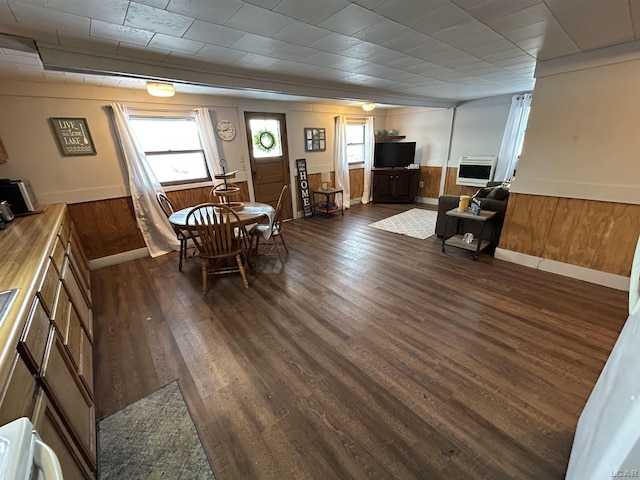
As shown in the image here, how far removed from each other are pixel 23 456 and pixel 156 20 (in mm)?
2087

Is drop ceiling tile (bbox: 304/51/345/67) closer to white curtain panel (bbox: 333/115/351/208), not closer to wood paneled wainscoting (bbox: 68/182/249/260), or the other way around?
wood paneled wainscoting (bbox: 68/182/249/260)

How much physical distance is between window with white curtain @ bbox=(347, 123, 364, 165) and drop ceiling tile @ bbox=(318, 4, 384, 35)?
4406 millimetres

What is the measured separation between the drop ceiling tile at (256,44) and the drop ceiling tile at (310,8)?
1.28ft

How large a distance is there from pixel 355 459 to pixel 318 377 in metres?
0.50

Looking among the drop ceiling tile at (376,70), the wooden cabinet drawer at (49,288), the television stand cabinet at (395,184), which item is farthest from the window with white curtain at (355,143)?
the wooden cabinet drawer at (49,288)

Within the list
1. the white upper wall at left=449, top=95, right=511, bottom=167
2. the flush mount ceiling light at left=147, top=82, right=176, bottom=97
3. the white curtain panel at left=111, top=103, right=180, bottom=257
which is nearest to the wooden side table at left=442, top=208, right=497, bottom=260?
the white upper wall at left=449, top=95, right=511, bottom=167

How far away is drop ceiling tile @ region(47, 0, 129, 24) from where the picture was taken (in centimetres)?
133

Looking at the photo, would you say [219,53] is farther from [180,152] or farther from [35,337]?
[35,337]

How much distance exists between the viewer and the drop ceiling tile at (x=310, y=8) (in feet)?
4.73

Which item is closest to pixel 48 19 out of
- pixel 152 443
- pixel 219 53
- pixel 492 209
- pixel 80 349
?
pixel 219 53

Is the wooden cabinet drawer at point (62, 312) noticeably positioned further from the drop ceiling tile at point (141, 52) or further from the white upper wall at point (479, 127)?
the white upper wall at point (479, 127)

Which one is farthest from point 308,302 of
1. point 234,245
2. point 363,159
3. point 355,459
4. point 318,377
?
point 363,159

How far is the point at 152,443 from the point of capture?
53.2 inches

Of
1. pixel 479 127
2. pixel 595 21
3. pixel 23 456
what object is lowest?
pixel 23 456
